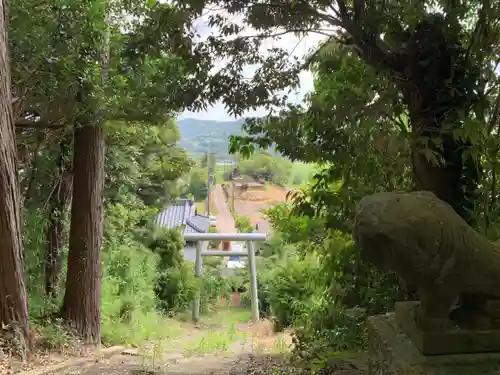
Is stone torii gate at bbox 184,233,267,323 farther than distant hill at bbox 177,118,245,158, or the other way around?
stone torii gate at bbox 184,233,267,323

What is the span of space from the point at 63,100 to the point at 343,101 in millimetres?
2478

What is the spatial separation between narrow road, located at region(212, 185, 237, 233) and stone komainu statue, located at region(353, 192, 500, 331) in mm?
6502

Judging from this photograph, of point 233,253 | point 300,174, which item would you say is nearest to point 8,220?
point 300,174

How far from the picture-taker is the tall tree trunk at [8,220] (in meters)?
3.31

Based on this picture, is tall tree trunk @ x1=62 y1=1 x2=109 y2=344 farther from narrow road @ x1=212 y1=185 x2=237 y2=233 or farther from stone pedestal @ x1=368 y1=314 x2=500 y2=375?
stone pedestal @ x1=368 y1=314 x2=500 y2=375

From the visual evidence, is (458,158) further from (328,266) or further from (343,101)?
(328,266)

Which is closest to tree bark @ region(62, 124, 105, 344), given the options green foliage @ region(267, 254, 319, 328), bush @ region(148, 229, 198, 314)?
green foliage @ region(267, 254, 319, 328)

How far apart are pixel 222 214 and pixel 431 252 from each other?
22.8 ft

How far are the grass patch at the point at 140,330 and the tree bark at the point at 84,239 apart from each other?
571mm

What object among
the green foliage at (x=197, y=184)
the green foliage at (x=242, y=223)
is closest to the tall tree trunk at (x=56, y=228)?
the green foliage at (x=197, y=184)

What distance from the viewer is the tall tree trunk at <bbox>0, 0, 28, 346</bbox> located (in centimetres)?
331

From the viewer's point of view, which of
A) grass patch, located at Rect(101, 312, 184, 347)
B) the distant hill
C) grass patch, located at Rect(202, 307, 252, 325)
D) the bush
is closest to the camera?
grass patch, located at Rect(101, 312, 184, 347)

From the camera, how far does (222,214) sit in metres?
7.93

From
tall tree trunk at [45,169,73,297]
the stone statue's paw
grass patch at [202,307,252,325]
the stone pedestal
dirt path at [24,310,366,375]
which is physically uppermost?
the stone statue's paw
